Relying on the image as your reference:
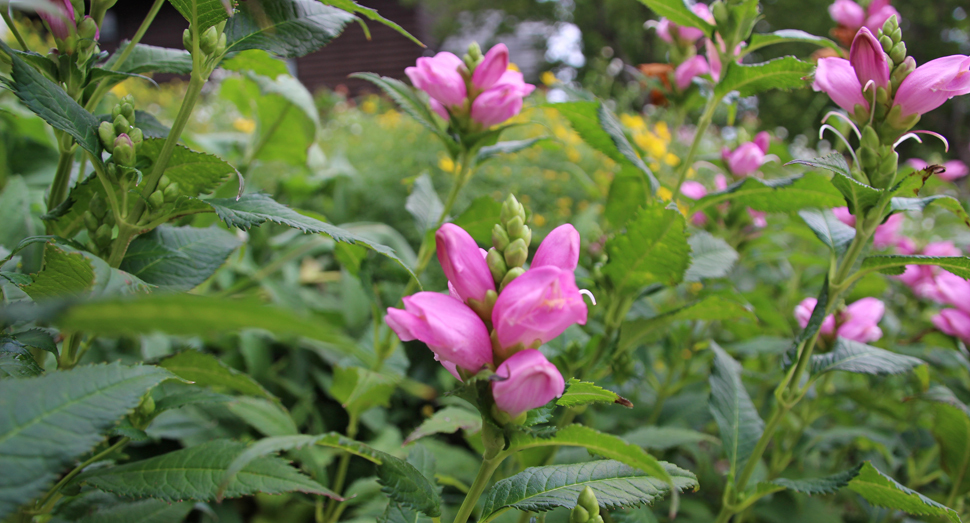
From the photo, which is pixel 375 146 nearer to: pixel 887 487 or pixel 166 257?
pixel 166 257

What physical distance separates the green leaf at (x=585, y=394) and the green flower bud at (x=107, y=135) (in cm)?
75

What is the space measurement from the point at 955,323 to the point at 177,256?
190 cm

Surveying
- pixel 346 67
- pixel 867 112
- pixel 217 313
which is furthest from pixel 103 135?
pixel 346 67

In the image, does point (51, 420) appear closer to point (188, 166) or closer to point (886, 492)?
point (188, 166)

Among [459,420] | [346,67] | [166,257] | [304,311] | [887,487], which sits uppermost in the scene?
[166,257]

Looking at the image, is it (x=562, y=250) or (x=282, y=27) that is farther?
(x=282, y=27)

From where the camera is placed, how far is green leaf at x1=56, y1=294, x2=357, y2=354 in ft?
1.21

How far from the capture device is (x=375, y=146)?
12.4 feet

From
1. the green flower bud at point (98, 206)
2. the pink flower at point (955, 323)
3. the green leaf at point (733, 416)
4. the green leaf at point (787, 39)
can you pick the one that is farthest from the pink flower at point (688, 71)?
the green flower bud at point (98, 206)

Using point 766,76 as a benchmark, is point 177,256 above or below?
below

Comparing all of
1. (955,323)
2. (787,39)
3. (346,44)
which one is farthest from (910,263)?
(346,44)

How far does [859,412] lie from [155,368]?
87.0 inches

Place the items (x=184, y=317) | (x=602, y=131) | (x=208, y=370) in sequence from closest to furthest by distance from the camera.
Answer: (x=184, y=317), (x=208, y=370), (x=602, y=131)

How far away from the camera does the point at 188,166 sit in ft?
2.89
